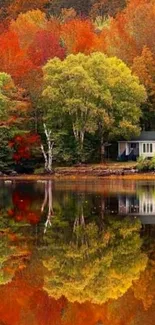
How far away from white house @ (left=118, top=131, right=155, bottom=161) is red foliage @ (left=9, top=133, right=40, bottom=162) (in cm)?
806

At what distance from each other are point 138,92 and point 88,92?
15.3ft

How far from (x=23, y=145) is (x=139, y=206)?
103ft

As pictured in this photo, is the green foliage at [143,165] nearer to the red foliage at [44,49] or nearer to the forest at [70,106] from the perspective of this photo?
the forest at [70,106]

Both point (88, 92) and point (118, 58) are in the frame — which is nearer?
point (88, 92)

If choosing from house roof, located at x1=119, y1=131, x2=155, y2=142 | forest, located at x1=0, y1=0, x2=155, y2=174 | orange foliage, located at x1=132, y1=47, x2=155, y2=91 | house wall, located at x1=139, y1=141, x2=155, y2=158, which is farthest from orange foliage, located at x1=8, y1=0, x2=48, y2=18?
house wall, located at x1=139, y1=141, x2=155, y2=158

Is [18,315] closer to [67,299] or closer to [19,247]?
[67,299]

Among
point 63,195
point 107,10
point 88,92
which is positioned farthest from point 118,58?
point 107,10

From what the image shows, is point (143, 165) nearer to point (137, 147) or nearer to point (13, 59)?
point (137, 147)

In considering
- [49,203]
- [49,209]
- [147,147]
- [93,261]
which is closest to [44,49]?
[147,147]

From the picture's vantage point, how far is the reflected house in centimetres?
2667

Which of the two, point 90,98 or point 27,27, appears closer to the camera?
point 90,98

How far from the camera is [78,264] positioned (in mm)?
17203

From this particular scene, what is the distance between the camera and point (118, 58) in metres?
69.4

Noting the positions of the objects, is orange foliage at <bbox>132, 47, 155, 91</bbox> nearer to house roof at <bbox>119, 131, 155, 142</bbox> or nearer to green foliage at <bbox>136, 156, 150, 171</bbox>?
house roof at <bbox>119, 131, 155, 142</bbox>
